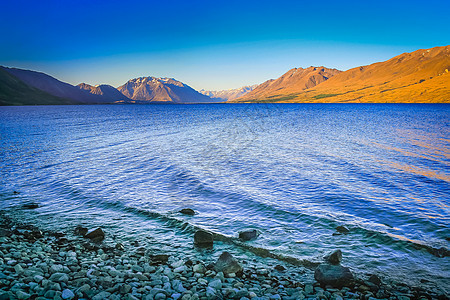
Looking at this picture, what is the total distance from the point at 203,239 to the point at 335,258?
608 cm

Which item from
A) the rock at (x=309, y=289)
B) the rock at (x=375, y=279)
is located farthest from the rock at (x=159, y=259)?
the rock at (x=375, y=279)

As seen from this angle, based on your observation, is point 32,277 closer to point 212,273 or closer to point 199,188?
point 212,273

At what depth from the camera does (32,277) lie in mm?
9891

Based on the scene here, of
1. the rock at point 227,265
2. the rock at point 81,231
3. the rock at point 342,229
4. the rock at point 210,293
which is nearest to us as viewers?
the rock at point 210,293

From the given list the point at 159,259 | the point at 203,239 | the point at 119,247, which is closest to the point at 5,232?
the point at 119,247

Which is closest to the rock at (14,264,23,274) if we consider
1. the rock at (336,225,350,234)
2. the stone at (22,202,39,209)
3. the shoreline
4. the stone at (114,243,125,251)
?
the shoreline

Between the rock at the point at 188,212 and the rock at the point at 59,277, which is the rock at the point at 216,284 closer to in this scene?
the rock at the point at 59,277

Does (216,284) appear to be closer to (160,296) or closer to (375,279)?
(160,296)

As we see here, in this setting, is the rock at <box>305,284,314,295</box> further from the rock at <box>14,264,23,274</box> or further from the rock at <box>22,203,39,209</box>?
the rock at <box>22,203,39,209</box>

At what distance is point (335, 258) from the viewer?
1198cm

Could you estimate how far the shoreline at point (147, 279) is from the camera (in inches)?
364

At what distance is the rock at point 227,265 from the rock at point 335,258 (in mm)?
4032

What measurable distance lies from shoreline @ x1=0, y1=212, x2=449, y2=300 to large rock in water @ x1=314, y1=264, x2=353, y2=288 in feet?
0.32

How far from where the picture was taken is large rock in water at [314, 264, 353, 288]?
33.7 feet
